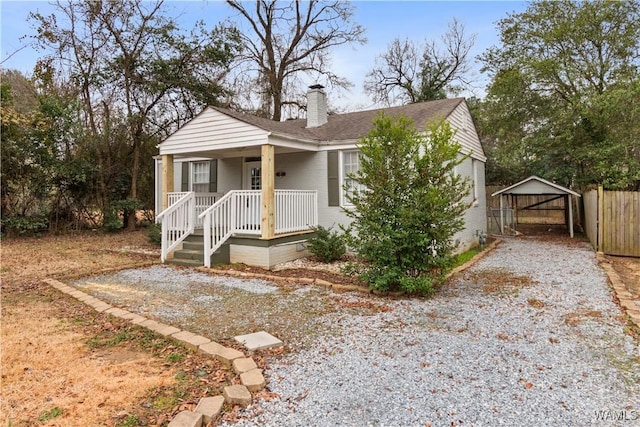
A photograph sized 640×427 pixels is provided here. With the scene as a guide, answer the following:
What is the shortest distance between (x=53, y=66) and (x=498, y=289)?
55.6ft

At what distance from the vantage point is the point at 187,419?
2.48m

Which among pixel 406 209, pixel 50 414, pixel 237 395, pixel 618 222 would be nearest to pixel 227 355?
pixel 237 395

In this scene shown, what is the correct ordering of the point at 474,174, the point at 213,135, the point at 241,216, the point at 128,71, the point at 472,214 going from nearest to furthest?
1. the point at 241,216
2. the point at 213,135
3. the point at 472,214
4. the point at 474,174
5. the point at 128,71

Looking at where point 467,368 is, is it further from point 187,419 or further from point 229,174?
point 229,174

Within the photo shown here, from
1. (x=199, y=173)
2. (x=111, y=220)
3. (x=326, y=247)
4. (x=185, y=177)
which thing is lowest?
(x=326, y=247)

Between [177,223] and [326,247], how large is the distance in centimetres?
373

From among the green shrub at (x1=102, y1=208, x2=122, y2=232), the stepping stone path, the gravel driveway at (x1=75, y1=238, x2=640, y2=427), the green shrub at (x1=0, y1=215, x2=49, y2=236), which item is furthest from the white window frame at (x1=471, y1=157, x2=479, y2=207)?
the green shrub at (x1=0, y1=215, x2=49, y2=236)

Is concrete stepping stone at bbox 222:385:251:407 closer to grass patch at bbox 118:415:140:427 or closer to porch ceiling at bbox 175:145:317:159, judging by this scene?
grass patch at bbox 118:415:140:427

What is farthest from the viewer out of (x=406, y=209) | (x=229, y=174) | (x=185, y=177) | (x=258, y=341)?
(x=185, y=177)

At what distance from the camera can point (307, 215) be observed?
9742mm

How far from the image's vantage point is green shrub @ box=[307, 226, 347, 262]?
8.75 m

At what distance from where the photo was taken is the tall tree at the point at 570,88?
40.8 feet

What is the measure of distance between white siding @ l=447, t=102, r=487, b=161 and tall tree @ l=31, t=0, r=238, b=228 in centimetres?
1077

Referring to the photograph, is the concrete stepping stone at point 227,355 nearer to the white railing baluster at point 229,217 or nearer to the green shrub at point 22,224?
the white railing baluster at point 229,217
